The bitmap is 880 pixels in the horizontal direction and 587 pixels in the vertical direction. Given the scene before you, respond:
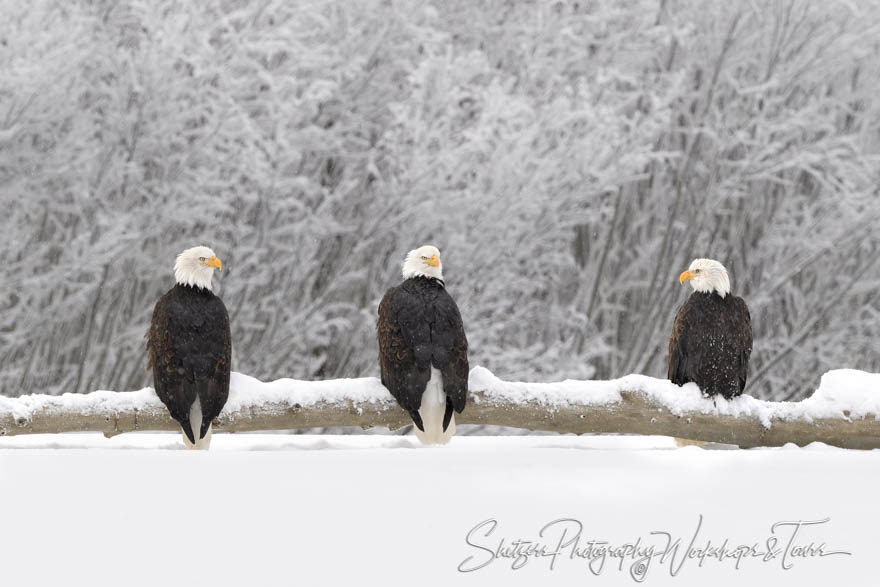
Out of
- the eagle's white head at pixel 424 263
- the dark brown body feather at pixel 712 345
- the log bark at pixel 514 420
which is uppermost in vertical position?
the eagle's white head at pixel 424 263

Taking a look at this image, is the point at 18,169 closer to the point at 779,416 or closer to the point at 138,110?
the point at 138,110

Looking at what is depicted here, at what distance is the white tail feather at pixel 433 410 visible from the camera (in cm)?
522

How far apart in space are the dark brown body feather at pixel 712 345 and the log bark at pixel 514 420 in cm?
20

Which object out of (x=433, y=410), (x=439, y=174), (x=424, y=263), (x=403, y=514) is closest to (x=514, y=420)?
(x=433, y=410)

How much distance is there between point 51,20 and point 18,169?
115 cm

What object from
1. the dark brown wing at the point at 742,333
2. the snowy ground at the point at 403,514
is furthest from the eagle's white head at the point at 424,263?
the dark brown wing at the point at 742,333

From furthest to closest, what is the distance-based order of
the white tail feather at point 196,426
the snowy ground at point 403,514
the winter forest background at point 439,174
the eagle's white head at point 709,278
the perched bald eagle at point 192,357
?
the winter forest background at point 439,174
the eagle's white head at point 709,278
the white tail feather at point 196,426
the perched bald eagle at point 192,357
the snowy ground at point 403,514

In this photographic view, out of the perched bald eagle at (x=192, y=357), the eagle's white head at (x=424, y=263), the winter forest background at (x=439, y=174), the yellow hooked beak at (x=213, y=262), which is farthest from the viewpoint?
the winter forest background at (x=439, y=174)

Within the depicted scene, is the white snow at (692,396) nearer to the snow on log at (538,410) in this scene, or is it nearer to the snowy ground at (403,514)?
the snow on log at (538,410)

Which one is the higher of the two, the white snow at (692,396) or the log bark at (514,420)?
the white snow at (692,396)

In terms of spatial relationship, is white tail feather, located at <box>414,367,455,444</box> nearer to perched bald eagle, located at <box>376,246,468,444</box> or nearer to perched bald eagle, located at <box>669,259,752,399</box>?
perched bald eagle, located at <box>376,246,468,444</box>

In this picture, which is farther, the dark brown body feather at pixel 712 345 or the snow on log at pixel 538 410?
the dark brown body feather at pixel 712 345

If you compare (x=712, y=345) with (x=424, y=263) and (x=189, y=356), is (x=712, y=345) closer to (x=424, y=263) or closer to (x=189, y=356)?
(x=424, y=263)

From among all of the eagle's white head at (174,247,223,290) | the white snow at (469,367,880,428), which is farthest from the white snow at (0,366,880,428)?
the eagle's white head at (174,247,223,290)
